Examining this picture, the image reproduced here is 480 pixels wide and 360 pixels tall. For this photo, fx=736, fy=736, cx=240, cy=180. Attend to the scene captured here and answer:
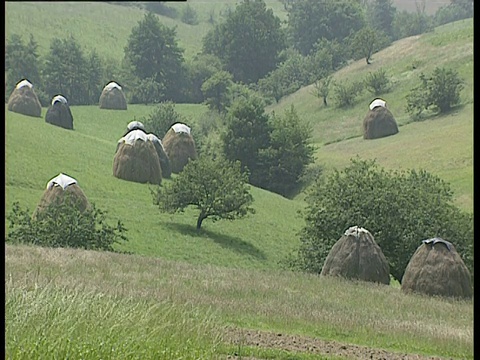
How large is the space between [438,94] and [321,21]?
2230 inches

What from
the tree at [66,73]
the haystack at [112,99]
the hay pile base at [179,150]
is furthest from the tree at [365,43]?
the hay pile base at [179,150]

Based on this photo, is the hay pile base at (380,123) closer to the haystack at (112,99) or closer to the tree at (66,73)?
the haystack at (112,99)

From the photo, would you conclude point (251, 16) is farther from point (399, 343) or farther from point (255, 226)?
point (399, 343)

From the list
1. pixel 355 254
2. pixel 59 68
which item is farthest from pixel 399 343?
pixel 59 68

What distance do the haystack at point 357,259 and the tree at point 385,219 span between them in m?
4.49

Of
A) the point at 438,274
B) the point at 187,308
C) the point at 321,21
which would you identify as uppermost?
the point at 321,21

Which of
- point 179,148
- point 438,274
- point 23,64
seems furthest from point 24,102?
point 438,274

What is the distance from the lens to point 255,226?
3750 centimetres

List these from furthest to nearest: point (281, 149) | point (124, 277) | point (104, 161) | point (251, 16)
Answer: point (251, 16) → point (281, 149) → point (104, 161) → point (124, 277)

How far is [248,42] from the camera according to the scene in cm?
10606

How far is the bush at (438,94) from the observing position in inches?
2429

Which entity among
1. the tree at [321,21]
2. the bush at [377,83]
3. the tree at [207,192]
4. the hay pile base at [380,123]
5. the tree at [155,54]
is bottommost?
the tree at [207,192]

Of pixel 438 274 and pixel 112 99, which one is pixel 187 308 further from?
pixel 112 99

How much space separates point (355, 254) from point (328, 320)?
10.3m
